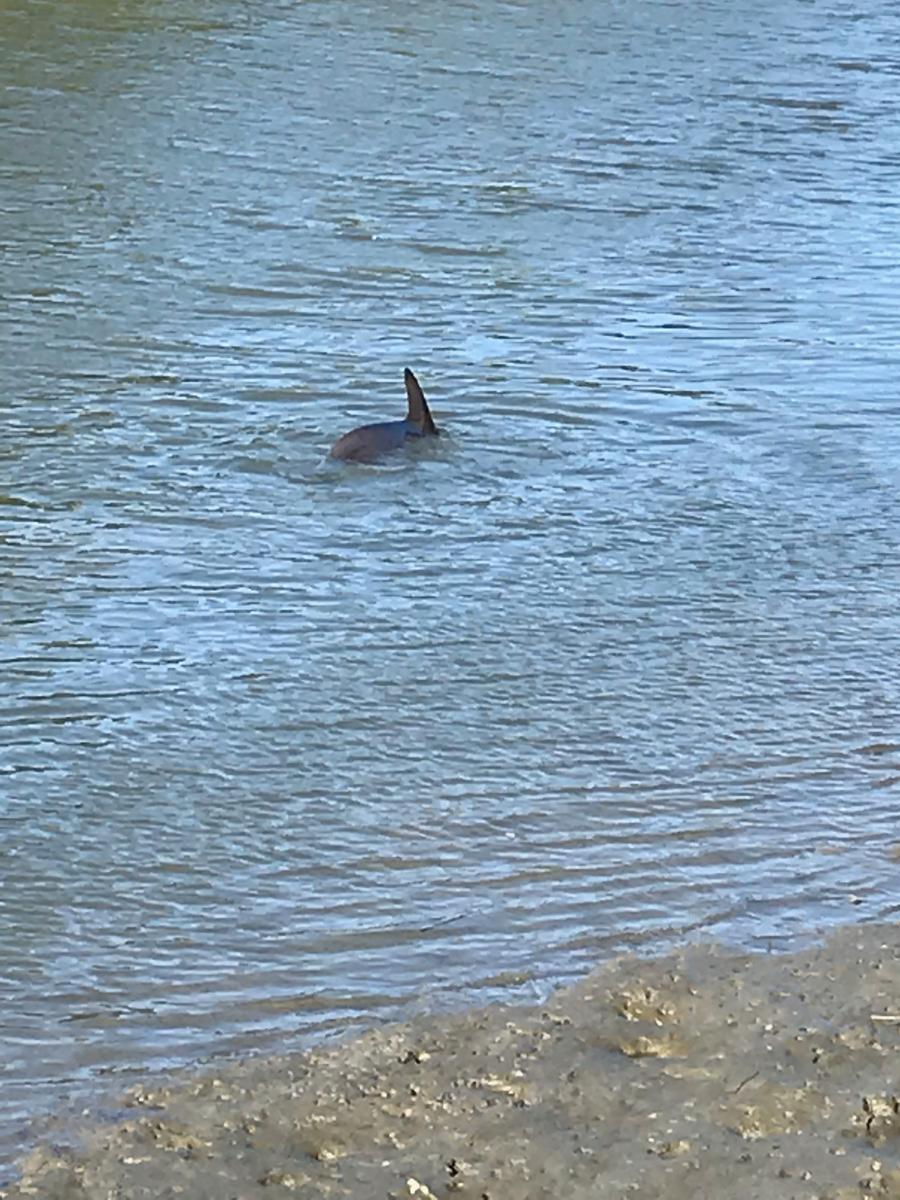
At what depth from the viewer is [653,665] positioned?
15.3 ft

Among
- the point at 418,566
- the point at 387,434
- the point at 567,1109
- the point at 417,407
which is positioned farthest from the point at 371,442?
the point at 567,1109

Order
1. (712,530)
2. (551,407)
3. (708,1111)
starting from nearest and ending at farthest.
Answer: (708,1111) → (712,530) → (551,407)

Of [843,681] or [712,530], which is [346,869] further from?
[712,530]

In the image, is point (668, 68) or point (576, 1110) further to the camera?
point (668, 68)

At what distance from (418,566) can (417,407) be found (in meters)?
0.91

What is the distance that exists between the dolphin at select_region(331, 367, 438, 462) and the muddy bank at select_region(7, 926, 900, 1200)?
285 cm

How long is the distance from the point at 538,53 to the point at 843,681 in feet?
28.6

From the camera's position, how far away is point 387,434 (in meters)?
5.98

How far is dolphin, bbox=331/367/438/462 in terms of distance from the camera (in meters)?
5.96

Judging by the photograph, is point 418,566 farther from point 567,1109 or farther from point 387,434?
point 567,1109

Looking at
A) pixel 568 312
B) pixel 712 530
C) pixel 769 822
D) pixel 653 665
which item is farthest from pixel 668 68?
pixel 769 822

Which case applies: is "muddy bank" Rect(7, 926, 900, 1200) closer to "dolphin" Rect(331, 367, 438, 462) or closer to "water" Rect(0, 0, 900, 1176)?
"water" Rect(0, 0, 900, 1176)

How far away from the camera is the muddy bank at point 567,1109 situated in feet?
8.95

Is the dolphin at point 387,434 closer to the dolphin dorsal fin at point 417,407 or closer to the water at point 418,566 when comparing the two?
the dolphin dorsal fin at point 417,407
